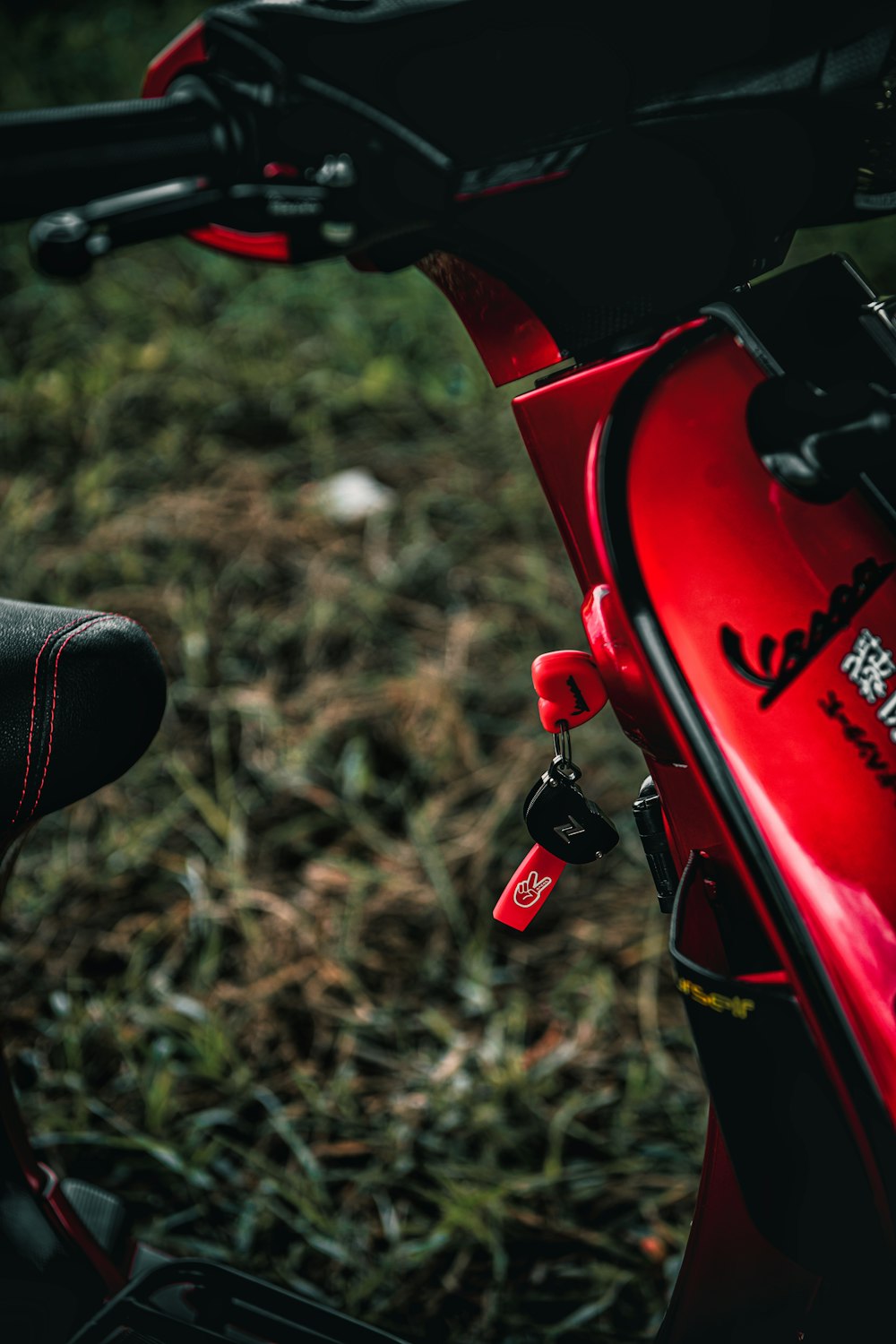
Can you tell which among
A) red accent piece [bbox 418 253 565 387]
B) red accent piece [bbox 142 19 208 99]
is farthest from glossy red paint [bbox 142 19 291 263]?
red accent piece [bbox 418 253 565 387]

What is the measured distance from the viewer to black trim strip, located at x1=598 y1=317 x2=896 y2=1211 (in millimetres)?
575

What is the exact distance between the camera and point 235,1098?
1.51 meters

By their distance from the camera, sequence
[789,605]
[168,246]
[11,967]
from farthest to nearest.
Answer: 1. [168,246]
2. [11,967]
3. [789,605]

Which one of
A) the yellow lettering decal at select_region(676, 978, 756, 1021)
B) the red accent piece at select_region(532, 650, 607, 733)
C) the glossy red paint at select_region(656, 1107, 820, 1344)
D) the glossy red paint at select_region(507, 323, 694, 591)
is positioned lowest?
the glossy red paint at select_region(656, 1107, 820, 1344)

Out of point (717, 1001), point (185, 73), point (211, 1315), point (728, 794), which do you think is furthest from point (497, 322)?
point (211, 1315)

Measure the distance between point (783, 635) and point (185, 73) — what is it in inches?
17.3

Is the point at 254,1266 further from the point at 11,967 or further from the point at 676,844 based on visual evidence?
the point at 676,844

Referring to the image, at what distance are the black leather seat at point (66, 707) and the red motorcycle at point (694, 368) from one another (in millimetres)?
306

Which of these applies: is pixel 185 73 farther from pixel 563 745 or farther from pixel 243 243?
pixel 563 745

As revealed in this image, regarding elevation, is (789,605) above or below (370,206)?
below

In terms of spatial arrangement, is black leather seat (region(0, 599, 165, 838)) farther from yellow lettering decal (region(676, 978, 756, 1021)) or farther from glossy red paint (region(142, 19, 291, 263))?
yellow lettering decal (region(676, 978, 756, 1021))

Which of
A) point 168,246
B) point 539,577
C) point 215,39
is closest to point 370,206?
point 215,39

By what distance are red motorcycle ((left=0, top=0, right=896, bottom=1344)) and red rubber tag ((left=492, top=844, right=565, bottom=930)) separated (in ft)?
0.07

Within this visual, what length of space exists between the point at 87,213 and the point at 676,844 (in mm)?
501
